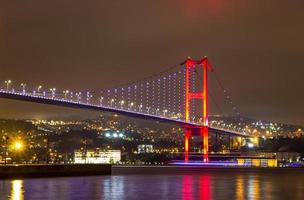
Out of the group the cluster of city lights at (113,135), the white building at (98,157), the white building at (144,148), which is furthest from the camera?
the white building at (144,148)

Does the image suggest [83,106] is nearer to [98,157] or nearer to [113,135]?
[98,157]

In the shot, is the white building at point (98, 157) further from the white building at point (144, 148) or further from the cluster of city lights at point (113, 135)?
the white building at point (144, 148)

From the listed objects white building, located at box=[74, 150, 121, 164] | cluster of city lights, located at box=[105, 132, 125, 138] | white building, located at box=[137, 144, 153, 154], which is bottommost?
white building, located at box=[74, 150, 121, 164]

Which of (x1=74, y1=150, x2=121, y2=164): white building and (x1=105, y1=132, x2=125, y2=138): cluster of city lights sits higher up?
(x1=105, y1=132, x2=125, y2=138): cluster of city lights

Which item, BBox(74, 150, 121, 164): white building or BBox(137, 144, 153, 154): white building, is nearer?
BBox(74, 150, 121, 164): white building

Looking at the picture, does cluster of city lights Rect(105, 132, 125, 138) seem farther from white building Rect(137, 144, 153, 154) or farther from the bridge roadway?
the bridge roadway

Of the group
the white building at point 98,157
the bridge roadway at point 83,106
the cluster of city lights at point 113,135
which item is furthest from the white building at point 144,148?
the bridge roadway at point 83,106

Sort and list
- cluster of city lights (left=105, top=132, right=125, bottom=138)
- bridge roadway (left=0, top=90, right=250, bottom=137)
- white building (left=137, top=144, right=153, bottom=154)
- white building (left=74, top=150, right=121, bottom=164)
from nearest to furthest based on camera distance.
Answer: bridge roadway (left=0, top=90, right=250, bottom=137) → white building (left=74, top=150, right=121, bottom=164) → cluster of city lights (left=105, top=132, right=125, bottom=138) → white building (left=137, top=144, right=153, bottom=154)

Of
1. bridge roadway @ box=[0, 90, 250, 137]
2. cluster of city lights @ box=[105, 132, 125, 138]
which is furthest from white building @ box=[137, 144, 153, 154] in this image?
bridge roadway @ box=[0, 90, 250, 137]
